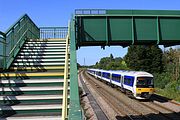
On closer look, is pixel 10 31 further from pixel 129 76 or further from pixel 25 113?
pixel 129 76

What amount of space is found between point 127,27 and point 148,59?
158ft

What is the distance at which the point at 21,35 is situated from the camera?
16062 millimetres

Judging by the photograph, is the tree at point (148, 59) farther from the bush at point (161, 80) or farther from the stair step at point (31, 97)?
the stair step at point (31, 97)

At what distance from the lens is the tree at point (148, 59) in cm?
6562

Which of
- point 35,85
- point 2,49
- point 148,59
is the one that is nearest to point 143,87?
point 2,49

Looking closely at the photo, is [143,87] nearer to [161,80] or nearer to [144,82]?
[144,82]

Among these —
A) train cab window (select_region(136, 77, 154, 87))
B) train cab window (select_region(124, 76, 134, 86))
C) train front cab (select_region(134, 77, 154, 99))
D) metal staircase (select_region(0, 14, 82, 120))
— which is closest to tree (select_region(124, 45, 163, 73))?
train cab window (select_region(124, 76, 134, 86))

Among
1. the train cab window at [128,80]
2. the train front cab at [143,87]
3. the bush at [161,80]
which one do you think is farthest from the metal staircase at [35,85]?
the bush at [161,80]

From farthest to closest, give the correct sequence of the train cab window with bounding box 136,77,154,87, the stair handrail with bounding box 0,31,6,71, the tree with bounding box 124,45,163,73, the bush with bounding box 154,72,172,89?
the tree with bounding box 124,45,163,73 → the bush with bounding box 154,72,172,89 → the train cab window with bounding box 136,77,154,87 → the stair handrail with bounding box 0,31,6,71

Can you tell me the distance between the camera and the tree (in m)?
65.6

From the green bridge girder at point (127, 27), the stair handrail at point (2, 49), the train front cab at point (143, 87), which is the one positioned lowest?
the train front cab at point (143, 87)

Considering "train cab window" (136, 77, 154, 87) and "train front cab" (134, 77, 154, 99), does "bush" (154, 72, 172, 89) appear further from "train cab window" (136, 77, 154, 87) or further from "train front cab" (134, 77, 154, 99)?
"train front cab" (134, 77, 154, 99)

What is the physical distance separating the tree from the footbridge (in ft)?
136

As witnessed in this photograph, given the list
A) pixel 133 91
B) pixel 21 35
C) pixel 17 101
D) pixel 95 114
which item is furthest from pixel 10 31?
pixel 133 91
